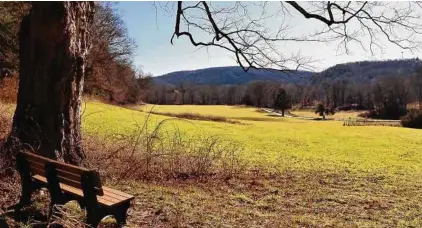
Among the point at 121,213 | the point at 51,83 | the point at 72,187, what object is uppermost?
the point at 51,83

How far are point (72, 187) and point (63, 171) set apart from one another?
381mm

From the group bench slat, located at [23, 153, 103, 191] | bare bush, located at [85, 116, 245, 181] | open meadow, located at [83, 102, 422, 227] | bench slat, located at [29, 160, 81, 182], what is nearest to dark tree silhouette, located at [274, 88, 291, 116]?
open meadow, located at [83, 102, 422, 227]

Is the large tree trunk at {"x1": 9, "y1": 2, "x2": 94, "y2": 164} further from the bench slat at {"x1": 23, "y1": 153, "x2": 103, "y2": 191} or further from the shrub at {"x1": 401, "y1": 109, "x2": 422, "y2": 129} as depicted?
the shrub at {"x1": 401, "y1": 109, "x2": 422, "y2": 129}

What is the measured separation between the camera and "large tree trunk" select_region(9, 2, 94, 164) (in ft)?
24.6

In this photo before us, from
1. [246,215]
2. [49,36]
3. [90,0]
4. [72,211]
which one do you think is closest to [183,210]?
[246,215]

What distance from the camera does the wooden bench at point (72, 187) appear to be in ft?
16.0

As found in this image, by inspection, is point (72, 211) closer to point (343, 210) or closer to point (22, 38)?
point (22, 38)

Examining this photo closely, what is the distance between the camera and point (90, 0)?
8344mm

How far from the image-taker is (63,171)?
5.15 metres

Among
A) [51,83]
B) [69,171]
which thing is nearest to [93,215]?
[69,171]

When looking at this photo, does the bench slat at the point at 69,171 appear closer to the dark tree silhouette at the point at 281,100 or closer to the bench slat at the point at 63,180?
the bench slat at the point at 63,180

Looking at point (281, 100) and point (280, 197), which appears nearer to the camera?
point (280, 197)

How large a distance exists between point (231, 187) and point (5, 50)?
24001 mm

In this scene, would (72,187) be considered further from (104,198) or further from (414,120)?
(414,120)
